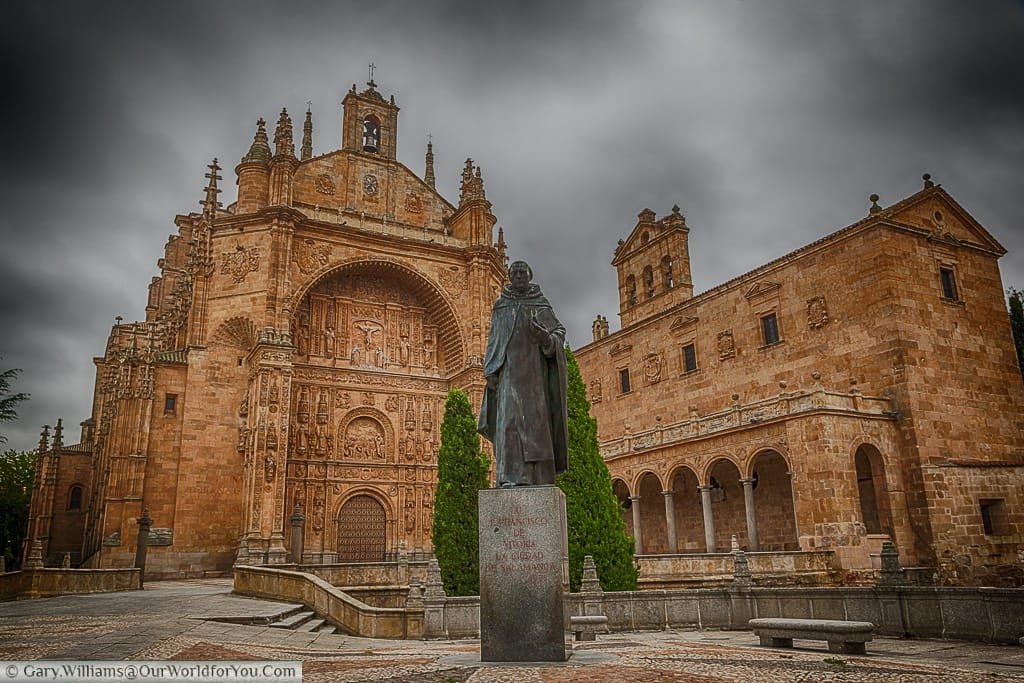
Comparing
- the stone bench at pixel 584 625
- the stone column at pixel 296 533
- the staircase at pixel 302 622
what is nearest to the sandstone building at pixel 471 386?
the stone column at pixel 296 533

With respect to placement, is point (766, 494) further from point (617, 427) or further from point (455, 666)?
point (455, 666)

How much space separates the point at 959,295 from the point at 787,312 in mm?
5573

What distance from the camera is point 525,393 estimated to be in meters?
7.23

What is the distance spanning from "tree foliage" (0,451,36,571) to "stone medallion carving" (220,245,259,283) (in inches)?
999

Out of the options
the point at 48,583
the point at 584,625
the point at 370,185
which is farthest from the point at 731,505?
the point at 48,583

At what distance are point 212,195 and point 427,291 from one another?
9.38 meters

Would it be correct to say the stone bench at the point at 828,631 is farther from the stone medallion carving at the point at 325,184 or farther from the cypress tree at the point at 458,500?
the stone medallion carving at the point at 325,184

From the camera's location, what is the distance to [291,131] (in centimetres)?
2856

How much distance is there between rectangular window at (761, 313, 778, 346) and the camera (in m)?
27.0

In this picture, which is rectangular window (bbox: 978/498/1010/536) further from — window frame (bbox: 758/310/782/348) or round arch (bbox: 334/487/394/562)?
round arch (bbox: 334/487/394/562)

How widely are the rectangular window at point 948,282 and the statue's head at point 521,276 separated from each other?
2226 centimetres

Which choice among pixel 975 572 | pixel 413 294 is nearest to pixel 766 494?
pixel 975 572

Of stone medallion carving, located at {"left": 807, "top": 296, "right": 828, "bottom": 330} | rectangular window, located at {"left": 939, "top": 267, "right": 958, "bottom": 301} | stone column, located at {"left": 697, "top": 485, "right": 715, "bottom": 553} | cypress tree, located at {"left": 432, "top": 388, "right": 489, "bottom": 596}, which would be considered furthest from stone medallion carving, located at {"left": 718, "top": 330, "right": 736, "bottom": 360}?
cypress tree, located at {"left": 432, "top": 388, "right": 489, "bottom": 596}

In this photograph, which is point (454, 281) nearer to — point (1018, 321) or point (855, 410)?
point (855, 410)
